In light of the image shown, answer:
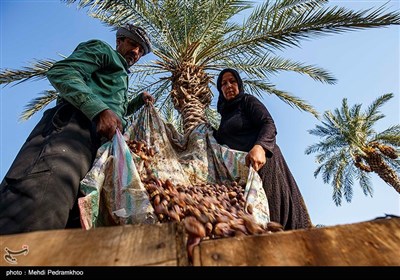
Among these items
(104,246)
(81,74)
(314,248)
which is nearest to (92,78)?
(81,74)

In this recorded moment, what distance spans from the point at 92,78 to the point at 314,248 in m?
2.20

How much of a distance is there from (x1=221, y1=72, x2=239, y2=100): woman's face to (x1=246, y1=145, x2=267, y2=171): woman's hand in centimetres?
105

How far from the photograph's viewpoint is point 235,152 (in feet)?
8.93

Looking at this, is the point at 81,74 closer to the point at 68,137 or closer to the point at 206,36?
the point at 68,137

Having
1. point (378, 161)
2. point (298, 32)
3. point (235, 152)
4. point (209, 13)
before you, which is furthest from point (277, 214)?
point (378, 161)

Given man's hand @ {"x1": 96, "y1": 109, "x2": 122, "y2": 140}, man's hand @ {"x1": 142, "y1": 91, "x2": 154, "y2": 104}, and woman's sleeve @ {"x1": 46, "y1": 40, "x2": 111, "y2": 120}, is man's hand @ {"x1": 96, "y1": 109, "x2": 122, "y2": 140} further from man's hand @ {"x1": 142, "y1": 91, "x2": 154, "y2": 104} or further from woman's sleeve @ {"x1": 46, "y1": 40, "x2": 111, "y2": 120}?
man's hand @ {"x1": 142, "y1": 91, "x2": 154, "y2": 104}

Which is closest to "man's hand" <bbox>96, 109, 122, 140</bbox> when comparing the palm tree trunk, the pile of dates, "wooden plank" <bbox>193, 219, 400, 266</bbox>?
the pile of dates

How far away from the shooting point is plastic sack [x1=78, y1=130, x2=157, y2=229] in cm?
178

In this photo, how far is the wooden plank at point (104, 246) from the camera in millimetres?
764

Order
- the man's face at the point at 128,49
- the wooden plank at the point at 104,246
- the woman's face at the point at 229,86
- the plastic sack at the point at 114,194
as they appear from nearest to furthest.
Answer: the wooden plank at the point at 104,246 < the plastic sack at the point at 114,194 < the man's face at the point at 128,49 < the woman's face at the point at 229,86

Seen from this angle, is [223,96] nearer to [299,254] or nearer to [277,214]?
[277,214]

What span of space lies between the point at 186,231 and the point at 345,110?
1430 centimetres

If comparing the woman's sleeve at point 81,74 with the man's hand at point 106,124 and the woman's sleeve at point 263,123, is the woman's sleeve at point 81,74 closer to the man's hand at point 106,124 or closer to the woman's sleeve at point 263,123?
the man's hand at point 106,124

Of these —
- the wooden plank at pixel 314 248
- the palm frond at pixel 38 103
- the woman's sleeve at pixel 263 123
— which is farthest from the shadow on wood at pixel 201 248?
the palm frond at pixel 38 103
